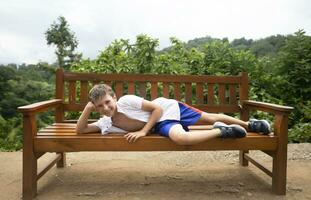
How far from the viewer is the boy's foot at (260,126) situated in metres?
3.17

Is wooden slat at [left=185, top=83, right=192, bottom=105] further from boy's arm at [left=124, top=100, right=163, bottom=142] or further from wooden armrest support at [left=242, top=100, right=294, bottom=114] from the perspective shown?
boy's arm at [left=124, top=100, right=163, bottom=142]

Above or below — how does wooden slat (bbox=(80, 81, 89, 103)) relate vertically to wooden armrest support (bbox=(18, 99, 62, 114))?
above

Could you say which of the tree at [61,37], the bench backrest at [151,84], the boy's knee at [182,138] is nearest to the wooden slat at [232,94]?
the bench backrest at [151,84]

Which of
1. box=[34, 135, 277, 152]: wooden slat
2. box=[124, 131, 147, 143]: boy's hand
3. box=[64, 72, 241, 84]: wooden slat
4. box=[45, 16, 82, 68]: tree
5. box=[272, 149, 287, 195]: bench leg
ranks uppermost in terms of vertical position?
box=[45, 16, 82, 68]: tree

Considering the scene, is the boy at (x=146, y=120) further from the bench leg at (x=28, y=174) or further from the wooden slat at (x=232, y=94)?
the wooden slat at (x=232, y=94)

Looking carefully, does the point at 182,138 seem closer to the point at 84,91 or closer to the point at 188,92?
the point at 188,92

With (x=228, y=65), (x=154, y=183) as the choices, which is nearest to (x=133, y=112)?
(x=154, y=183)

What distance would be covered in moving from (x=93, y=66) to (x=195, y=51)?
2.09 metres

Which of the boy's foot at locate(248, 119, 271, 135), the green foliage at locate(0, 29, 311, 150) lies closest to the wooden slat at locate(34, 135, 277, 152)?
the boy's foot at locate(248, 119, 271, 135)

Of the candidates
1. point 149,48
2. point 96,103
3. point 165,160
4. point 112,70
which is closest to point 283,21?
point 149,48

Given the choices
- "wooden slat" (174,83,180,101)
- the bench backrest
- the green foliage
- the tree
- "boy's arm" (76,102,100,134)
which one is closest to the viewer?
"boy's arm" (76,102,100,134)

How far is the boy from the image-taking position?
2945mm

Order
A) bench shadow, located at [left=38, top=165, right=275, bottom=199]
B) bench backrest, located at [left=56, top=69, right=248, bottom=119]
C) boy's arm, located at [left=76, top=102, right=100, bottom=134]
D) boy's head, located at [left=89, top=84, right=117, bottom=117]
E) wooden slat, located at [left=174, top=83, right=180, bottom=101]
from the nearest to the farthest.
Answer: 1. boy's head, located at [left=89, top=84, right=117, bottom=117]
2. boy's arm, located at [left=76, top=102, right=100, bottom=134]
3. bench shadow, located at [left=38, top=165, right=275, bottom=199]
4. bench backrest, located at [left=56, top=69, right=248, bottom=119]
5. wooden slat, located at [left=174, top=83, right=180, bottom=101]

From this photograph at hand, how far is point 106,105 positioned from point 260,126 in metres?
1.41
